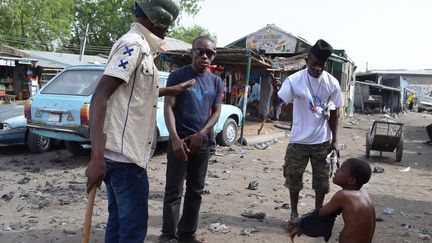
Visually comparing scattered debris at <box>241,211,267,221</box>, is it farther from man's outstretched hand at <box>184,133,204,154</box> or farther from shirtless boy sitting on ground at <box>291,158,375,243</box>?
shirtless boy sitting on ground at <box>291,158,375,243</box>

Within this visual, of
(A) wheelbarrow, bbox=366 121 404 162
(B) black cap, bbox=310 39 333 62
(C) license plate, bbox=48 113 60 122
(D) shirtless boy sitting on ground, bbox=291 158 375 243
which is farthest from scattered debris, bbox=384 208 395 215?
(C) license plate, bbox=48 113 60 122

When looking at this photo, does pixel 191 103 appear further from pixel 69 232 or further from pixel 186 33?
pixel 186 33

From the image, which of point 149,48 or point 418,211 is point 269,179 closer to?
point 418,211

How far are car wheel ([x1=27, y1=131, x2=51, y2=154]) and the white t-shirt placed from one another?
574 cm

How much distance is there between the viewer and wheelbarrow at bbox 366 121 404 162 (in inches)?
362

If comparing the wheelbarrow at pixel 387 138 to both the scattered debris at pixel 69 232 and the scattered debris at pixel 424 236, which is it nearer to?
the scattered debris at pixel 424 236

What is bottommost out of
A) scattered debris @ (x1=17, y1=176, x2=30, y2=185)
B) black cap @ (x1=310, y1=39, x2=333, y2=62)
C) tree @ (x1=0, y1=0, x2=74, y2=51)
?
scattered debris @ (x1=17, y1=176, x2=30, y2=185)

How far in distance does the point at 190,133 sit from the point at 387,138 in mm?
6778

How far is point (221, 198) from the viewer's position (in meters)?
5.70

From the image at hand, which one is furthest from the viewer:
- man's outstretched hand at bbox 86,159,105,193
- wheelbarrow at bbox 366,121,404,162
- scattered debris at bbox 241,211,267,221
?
wheelbarrow at bbox 366,121,404,162

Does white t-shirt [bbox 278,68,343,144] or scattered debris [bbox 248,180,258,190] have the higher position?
white t-shirt [bbox 278,68,343,144]

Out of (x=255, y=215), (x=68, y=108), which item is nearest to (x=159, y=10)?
(x=255, y=215)

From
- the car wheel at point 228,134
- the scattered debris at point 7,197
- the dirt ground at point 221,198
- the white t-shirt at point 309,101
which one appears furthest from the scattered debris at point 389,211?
the car wheel at point 228,134

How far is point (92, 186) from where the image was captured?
216cm
